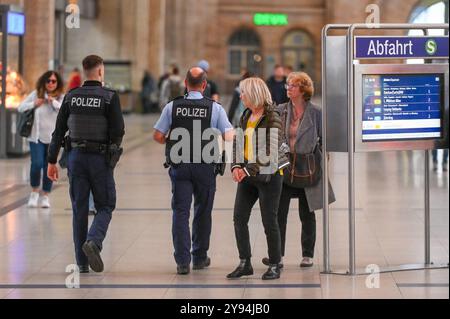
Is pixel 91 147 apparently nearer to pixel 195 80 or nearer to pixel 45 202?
pixel 195 80

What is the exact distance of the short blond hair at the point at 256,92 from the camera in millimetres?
9477

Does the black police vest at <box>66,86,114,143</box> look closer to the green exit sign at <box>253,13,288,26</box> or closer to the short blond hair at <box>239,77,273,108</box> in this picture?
the short blond hair at <box>239,77,273,108</box>

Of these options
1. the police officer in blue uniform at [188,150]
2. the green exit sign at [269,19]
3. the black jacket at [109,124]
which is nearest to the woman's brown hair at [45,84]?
the black jacket at [109,124]

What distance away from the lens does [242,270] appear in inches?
376

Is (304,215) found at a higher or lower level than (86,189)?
lower

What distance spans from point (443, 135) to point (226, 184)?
7494 mm

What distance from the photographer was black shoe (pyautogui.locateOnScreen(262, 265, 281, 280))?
372 inches

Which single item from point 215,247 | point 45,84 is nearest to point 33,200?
point 45,84

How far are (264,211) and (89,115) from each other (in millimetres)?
1689

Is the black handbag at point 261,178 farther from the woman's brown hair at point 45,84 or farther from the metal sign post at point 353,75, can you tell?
the woman's brown hair at point 45,84

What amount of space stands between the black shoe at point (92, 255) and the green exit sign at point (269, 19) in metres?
53.6

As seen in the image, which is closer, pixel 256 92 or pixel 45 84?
pixel 256 92

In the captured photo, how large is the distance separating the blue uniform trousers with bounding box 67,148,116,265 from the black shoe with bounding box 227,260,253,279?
1.17m
